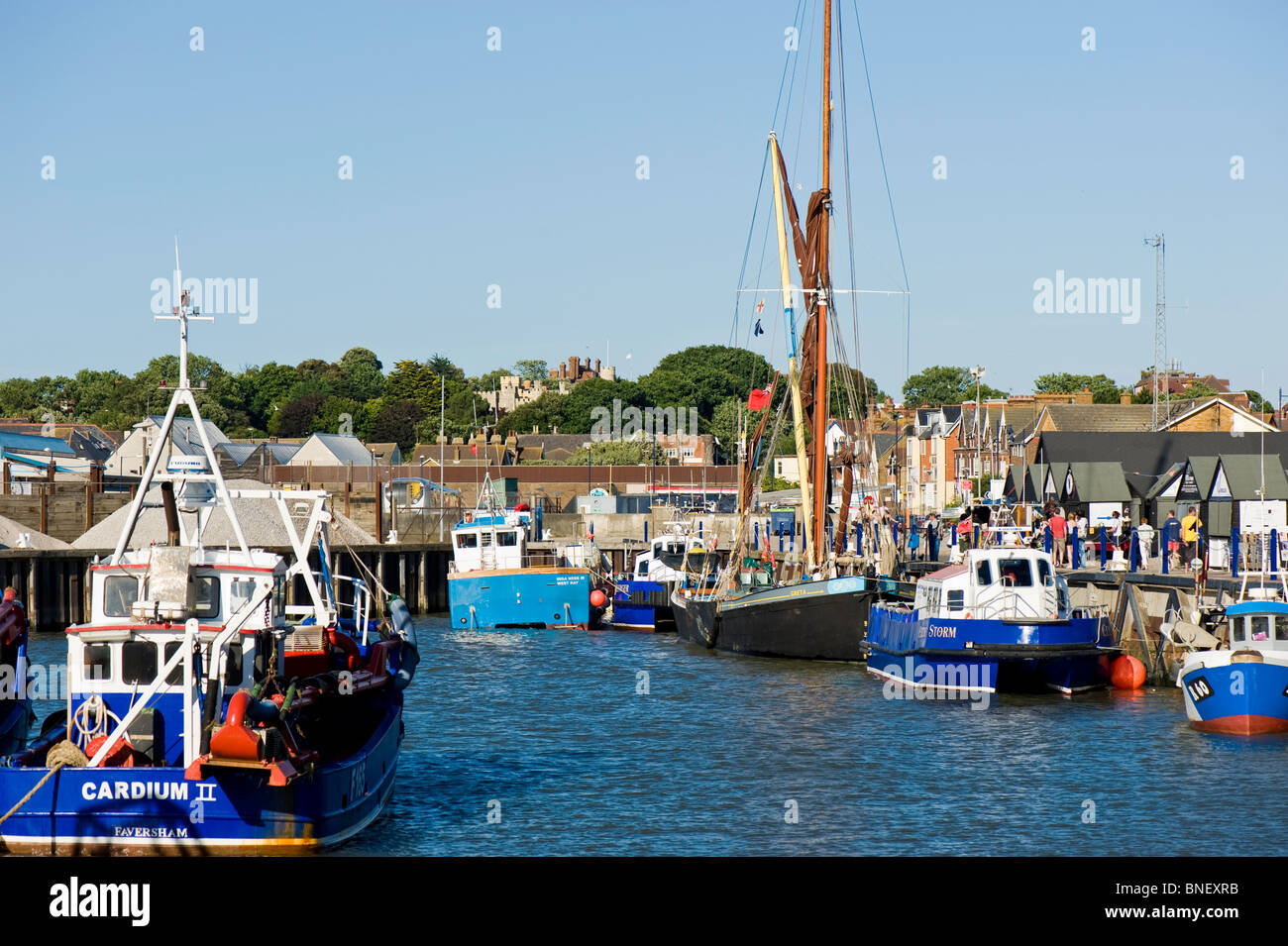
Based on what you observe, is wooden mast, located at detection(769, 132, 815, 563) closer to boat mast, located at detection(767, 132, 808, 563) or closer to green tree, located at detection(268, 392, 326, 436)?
boat mast, located at detection(767, 132, 808, 563)

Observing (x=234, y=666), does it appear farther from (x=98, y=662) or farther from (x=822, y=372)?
(x=822, y=372)

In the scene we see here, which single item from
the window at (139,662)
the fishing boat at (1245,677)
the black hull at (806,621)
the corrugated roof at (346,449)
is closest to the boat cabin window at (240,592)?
the window at (139,662)

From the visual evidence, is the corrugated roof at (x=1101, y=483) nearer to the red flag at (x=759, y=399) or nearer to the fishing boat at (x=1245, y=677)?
the red flag at (x=759, y=399)

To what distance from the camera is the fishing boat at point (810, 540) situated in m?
40.1

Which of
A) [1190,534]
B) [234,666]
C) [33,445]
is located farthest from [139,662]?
[33,445]

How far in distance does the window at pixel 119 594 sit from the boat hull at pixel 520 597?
3674 centimetres

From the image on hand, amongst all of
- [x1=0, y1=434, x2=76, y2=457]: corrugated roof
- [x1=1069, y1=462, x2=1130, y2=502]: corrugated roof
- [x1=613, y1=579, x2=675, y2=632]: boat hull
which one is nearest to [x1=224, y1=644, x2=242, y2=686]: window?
[x1=613, y1=579, x2=675, y2=632]: boat hull

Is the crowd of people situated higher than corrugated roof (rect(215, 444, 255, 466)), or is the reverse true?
corrugated roof (rect(215, 444, 255, 466))

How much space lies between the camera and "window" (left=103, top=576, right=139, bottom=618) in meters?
18.2

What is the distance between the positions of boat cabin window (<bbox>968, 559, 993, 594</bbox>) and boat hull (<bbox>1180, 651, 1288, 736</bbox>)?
6.57 m

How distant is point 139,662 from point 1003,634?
814 inches

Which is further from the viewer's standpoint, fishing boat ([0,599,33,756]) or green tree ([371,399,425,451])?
green tree ([371,399,425,451])

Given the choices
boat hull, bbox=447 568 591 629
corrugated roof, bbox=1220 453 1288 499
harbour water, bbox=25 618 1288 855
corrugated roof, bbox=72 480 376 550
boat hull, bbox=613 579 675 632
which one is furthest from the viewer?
boat hull, bbox=613 579 675 632
